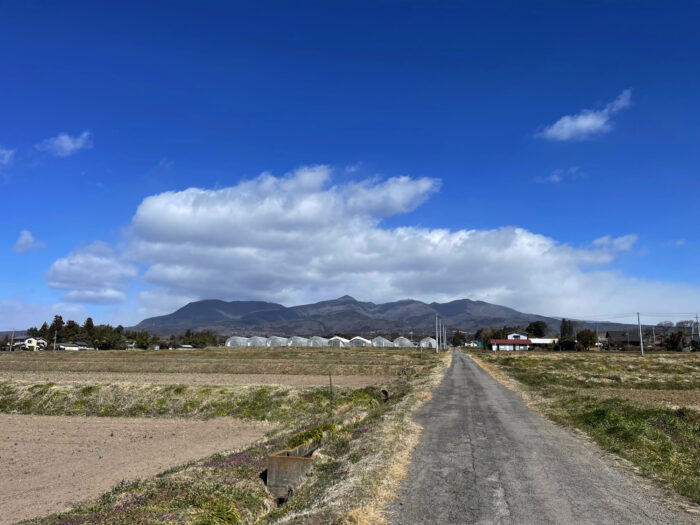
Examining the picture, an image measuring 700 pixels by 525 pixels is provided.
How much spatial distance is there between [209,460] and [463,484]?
406 inches

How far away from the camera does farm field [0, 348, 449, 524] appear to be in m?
11.2

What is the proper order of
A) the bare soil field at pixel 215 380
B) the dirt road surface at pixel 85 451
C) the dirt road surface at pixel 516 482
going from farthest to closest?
the bare soil field at pixel 215 380 → the dirt road surface at pixel 85 451 → the dirt road surface at pixel 516 482

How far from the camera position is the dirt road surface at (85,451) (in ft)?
54.3

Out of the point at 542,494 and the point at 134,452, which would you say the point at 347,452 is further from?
the point at 134,452

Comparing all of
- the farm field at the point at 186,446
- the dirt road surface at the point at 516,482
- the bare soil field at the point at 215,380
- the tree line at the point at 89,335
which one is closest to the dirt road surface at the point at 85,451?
the farm field at the point at 186,446

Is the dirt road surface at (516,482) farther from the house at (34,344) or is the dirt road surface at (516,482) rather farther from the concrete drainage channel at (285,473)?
the house at (34,344)

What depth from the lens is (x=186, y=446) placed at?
24.6m

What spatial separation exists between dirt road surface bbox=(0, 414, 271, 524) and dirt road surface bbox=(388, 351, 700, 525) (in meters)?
12.2

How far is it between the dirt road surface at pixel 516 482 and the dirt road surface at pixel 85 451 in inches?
480

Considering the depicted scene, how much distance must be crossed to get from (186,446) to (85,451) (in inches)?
205

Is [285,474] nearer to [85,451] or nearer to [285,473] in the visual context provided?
[285,473]

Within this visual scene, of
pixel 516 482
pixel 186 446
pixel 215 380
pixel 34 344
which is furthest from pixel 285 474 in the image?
pixel 34 344

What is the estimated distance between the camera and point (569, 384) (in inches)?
1624

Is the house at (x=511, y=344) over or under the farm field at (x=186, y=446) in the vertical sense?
under
